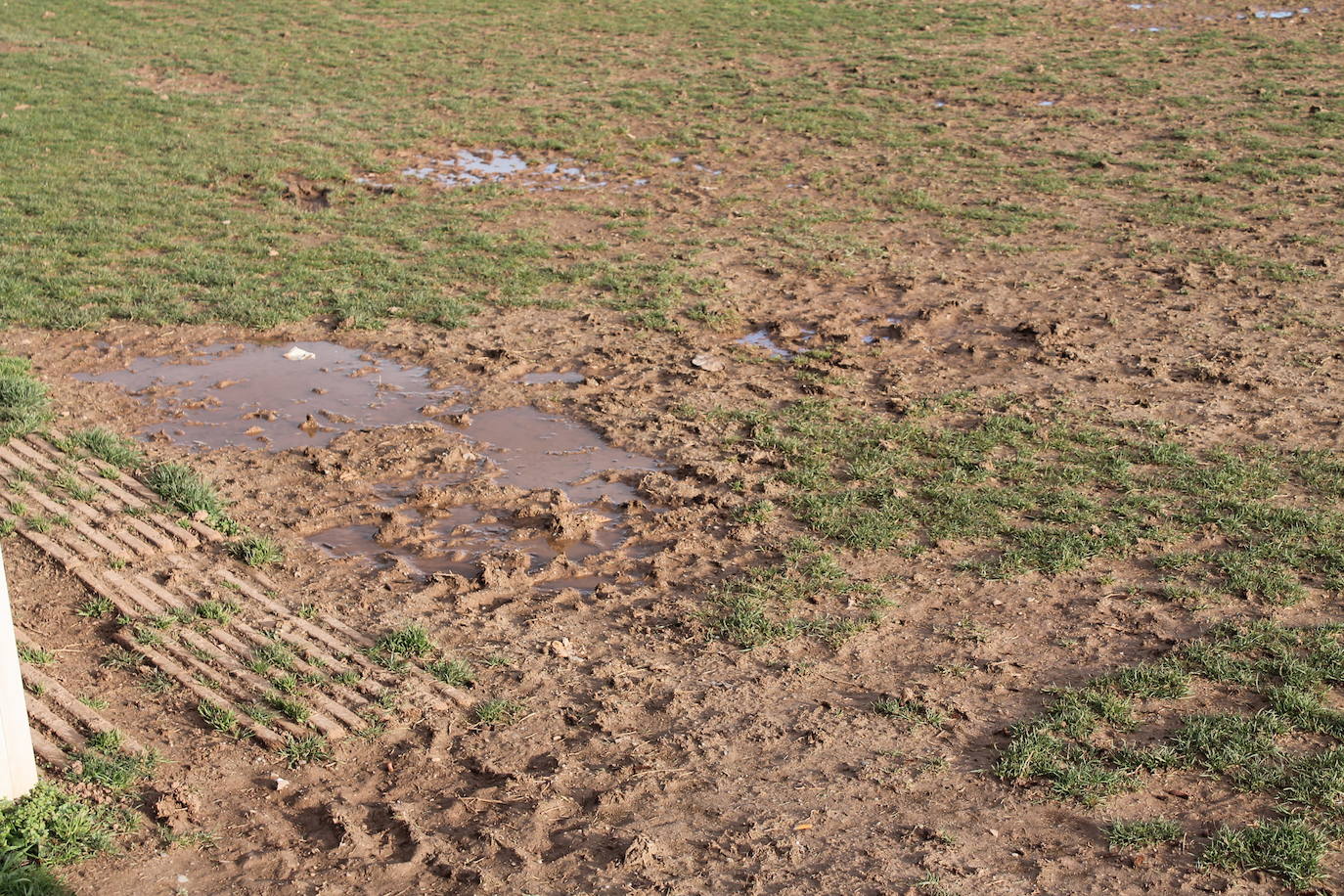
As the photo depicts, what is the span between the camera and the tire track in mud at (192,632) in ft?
15.4

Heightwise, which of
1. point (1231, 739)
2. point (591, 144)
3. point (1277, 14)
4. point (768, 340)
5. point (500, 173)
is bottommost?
point (1231, 739)

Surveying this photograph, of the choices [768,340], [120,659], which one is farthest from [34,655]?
[768,340]

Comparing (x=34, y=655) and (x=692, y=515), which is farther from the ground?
(x=692, y=515)

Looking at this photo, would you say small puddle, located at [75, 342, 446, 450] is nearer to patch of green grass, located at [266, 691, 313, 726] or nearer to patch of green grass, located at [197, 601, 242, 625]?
patch of green grass, located at [197, 601, 242, 625]

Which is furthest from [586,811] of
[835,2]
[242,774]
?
[835,2]

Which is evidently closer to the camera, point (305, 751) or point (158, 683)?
point (305, 751)

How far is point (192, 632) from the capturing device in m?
5.23

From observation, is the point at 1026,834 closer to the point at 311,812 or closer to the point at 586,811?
the point at 586,811

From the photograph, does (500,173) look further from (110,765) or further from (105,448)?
(110,765)

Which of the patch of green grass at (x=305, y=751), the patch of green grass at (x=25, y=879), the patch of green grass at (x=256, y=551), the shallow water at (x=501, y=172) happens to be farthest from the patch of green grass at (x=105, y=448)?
the shallow water at (x=501, y=172)

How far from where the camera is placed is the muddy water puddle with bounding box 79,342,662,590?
240 inches

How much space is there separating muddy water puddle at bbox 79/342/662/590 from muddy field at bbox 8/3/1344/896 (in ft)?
0.12

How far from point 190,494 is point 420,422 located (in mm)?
1495

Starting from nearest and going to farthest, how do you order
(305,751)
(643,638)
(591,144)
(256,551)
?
(305,751) → (643,638) → (256,551) → (591,144)
